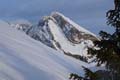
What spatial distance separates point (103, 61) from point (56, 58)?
14.9 feet

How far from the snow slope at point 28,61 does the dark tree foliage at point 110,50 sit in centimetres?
273

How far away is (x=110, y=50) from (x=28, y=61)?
13.1 ft

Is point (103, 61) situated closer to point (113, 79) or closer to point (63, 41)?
point (113, 79)

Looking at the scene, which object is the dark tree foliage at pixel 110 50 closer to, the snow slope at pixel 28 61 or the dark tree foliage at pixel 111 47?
the dark tree foliage at pixel 111 47

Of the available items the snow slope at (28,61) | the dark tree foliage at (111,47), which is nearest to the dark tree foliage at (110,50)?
the dark tree foliage at (111,47)

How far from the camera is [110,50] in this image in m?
9.36

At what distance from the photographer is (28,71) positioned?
40.4ft

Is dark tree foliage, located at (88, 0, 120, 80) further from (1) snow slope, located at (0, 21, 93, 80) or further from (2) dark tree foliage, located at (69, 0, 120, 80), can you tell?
(1) snow slope, located at (0, 21, 93, 80)

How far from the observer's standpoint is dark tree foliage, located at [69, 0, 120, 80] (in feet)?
30.5

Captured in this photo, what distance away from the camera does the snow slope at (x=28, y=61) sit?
1204cm

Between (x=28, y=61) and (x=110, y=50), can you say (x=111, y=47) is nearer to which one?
(x=110, y=50)

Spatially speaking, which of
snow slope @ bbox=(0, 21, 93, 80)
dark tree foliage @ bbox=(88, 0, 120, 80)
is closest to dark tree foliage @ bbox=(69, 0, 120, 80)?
dark tree foliage @ bbox=(88, 0, 120, 80)

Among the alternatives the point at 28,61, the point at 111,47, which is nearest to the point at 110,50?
the point at 111,47

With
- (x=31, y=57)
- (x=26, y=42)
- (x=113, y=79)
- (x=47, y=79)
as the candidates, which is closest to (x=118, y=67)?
(x=113, y=79)
